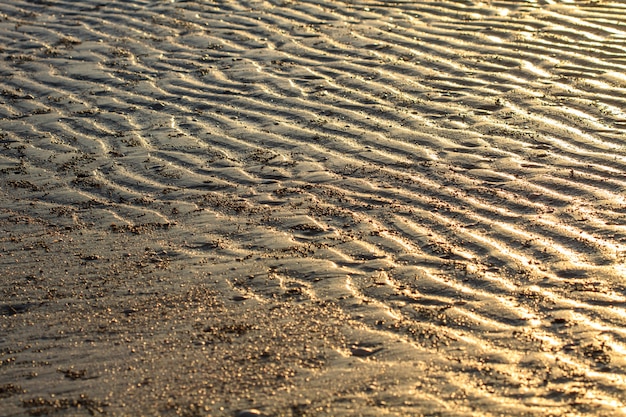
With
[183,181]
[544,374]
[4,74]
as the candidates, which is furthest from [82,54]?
[544,374]

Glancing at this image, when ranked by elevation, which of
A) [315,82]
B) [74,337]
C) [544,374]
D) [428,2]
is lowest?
[74,337]

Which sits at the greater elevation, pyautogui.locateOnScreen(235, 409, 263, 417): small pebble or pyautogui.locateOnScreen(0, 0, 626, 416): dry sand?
pyautogui.locateOnScreen(0, 0, 626, 416): dry sand

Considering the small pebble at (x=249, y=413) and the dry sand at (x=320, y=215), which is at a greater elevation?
the dry sand at (x=320, y=215)

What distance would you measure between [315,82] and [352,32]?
1085 mm

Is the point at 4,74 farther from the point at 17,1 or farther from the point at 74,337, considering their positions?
the point at 74,337

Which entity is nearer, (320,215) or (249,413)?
(249,413)

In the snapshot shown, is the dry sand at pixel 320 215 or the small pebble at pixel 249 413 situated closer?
the small pebble at pixel 249 413

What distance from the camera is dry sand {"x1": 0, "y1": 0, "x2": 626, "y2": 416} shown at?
10.0 ft

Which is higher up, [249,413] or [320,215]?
[320,215]

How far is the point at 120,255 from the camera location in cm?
399

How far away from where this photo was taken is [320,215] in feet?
14.0

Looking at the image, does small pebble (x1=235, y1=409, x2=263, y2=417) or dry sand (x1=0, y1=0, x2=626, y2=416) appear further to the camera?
dry sand (x1=0, y1=0, x2=626, y2=416)

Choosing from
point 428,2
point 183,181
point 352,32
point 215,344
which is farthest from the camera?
point 428,2

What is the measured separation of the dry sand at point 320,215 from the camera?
3.06m
